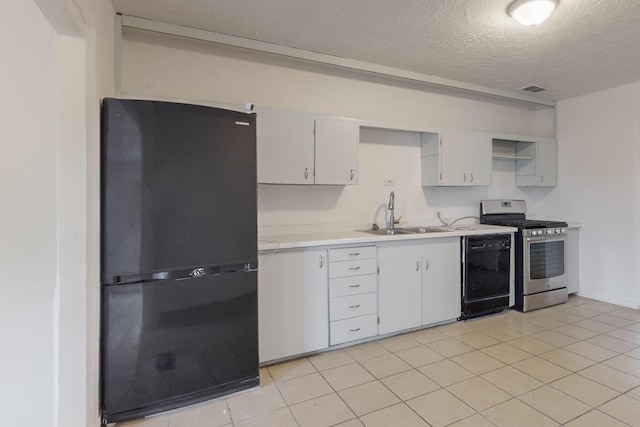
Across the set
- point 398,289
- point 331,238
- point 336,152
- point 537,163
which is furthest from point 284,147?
point 537,163

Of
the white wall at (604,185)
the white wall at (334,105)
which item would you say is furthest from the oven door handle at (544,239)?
the white wall at (334,105)

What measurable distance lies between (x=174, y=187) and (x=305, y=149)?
4.01ft

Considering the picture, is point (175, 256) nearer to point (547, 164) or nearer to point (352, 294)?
point (352, 294)

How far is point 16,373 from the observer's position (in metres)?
1.72

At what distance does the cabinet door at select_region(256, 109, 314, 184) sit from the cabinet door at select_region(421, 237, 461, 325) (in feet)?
4.37

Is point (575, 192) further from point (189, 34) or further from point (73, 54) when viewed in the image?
point (73, 54)

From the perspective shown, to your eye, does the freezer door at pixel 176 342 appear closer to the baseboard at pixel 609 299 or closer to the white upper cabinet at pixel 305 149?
the white upper cabinet at pixel 305 149

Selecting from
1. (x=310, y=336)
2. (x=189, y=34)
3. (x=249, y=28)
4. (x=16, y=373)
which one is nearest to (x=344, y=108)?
(x=249, y=28)

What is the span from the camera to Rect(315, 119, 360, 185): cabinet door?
9.47ft

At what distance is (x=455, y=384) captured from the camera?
7.27 feet

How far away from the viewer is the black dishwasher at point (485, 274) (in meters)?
3.29

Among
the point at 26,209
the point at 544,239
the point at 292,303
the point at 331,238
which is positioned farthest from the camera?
the point at 544,239

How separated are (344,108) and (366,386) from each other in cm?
245

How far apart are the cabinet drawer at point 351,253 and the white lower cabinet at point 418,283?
4.3 inches
